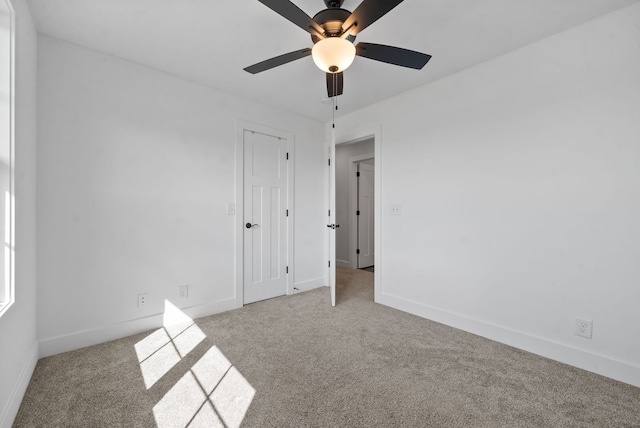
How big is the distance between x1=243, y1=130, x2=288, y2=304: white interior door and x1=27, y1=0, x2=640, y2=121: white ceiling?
0.88 m

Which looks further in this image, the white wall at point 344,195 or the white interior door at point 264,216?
the white wall at point 344,195

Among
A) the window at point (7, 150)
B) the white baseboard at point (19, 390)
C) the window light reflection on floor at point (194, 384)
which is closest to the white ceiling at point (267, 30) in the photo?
the window at point (7, 150)

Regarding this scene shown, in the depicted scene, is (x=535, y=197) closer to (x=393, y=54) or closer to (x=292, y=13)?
(x=393, y=54)

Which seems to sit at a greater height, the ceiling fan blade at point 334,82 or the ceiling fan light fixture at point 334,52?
the ceiling fan blade at point 334,82

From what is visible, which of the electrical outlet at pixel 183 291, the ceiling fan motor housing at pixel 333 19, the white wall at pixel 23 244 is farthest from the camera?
the electrical outlet at pixel 183 291

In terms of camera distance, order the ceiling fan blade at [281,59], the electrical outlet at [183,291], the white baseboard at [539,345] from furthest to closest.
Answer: the electrical outlet at [183,291]
the white baseboard at [539,345]
the ceiling fan blade at [281,59]

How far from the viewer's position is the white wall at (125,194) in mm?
2162

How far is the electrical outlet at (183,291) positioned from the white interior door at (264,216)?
0.65m

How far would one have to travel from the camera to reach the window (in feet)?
4.91

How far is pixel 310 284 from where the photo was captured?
13.0 feet

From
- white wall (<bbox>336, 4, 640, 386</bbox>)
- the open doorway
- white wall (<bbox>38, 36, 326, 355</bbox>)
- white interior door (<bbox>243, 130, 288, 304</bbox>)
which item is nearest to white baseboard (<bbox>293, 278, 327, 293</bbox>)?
white interior door (<bbox>243, 130, 288, 304</bbox>)

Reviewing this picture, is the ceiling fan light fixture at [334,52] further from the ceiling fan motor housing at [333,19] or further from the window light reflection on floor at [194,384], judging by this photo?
the window light reflection on floor at [194,384]

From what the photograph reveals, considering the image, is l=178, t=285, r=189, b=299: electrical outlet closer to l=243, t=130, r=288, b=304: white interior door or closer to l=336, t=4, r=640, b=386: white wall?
l=243, t=130, r=288, b=304: white interior door

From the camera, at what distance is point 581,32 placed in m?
2.01
